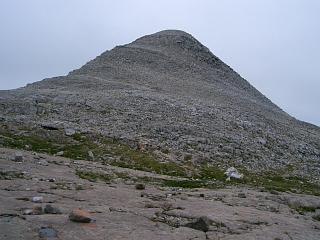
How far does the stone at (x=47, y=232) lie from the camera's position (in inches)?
453

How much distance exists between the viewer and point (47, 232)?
11688 millimetres

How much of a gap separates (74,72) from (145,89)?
1658cm

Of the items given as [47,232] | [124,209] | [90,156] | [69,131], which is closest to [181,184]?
[90,156]

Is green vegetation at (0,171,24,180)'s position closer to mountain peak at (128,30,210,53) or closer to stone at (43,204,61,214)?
stone at (43,204,61,214)

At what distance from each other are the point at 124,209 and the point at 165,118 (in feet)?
88.9

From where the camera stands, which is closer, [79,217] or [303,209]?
[79,217]

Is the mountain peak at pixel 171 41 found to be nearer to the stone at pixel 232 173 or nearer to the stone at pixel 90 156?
the stone at pixel 232 173

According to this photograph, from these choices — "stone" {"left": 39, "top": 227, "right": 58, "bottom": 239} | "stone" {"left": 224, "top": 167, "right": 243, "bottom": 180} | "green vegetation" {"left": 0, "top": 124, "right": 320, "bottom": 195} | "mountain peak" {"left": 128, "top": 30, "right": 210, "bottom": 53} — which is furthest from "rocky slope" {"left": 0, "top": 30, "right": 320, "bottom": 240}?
"mountain peak" {"left": 128, "top": 30, "right": 210, "bottom": 53}

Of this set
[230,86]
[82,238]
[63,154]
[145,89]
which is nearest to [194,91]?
[145,89]

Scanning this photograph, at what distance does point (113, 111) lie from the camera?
42844 millimetres

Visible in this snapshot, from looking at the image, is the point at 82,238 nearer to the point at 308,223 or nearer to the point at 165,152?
the point at 308,223

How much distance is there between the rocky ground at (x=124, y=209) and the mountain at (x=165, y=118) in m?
10.6

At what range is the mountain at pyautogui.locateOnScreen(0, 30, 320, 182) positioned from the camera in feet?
121

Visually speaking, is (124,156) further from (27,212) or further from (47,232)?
(47,232)
